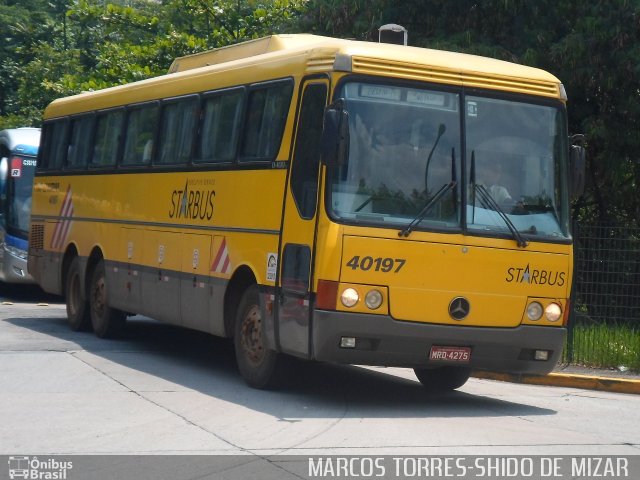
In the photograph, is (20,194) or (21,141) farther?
(21,141)

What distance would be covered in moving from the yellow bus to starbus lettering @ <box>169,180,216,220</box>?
86 mm

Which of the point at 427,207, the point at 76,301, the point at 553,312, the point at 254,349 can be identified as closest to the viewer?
the point at 427,207

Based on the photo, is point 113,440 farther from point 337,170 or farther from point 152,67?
point 152,67

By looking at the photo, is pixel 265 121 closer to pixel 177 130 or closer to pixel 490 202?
pixel 490 202

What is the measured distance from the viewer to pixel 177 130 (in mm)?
14773

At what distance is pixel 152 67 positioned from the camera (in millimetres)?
34906

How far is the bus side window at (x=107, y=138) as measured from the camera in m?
16.9

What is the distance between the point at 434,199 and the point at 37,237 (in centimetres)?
1034

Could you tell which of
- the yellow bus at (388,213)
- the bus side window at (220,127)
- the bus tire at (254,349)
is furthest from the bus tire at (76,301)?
the bus tire at (254,349)

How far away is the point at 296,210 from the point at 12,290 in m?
18.2

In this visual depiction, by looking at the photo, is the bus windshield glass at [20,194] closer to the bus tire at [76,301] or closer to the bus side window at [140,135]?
the bus tire at [76,301]

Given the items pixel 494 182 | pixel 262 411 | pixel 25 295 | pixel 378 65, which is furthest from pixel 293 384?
pixel 25 295

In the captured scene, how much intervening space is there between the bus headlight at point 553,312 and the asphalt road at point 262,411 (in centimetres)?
89

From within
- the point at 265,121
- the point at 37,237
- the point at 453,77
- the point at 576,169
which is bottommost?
the point at 37,237
